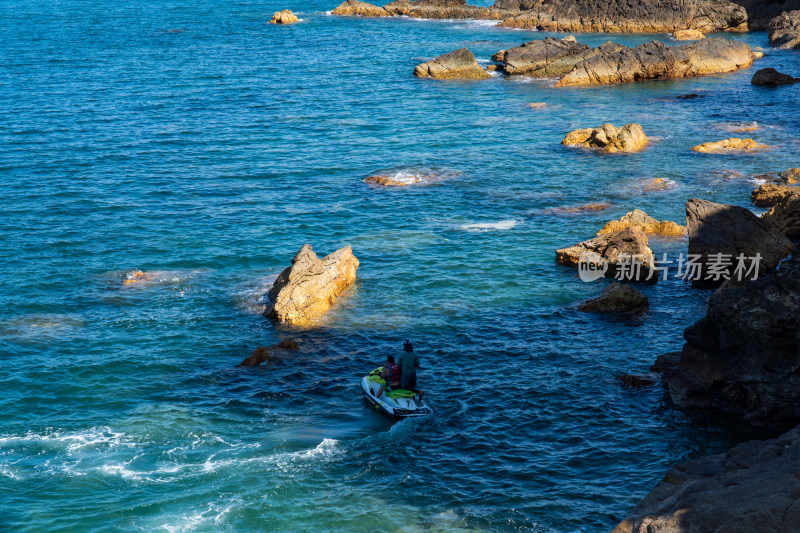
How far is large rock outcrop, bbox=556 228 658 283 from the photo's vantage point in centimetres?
3981

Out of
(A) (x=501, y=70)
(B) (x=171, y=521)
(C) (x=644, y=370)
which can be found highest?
(A) (x=501, y=70)

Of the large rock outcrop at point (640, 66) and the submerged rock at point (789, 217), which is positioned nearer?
the submerged rock at point (789, 217)

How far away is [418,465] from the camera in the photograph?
26984mm

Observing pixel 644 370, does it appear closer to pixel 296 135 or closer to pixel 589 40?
pixel 296 135

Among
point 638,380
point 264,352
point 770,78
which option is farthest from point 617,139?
point 264,352

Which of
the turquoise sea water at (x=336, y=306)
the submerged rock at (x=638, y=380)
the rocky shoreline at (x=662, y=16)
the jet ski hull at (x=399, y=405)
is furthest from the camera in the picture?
the rocky shoreline at (x=662, y=16)

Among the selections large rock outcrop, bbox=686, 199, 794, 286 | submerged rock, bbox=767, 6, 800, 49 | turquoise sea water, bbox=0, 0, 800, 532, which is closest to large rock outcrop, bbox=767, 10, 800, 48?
submerged rock, bbox=767, 6, 800, 49

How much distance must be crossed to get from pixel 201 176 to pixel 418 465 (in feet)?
129

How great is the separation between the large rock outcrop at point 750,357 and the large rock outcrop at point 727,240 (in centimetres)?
1067

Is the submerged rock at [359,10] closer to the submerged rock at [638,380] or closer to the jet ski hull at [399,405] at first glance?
the submerged rock at [638,380]

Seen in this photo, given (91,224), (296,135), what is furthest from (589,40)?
(91,224)

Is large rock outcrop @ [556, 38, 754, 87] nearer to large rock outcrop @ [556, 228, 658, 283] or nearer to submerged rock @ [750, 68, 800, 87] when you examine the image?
submerged rock @ [750, 68, 800, 87]

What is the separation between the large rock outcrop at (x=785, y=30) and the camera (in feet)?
329

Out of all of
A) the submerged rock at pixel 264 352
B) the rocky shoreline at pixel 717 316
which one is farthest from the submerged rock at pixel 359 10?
the submerged rock at pixel 264 352
